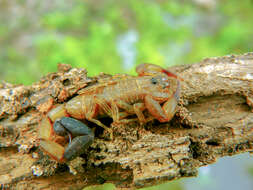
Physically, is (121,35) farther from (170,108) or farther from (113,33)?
(170,108)

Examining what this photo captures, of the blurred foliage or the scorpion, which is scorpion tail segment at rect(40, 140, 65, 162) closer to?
the scorpion

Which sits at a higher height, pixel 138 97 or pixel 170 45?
pixel 170 45

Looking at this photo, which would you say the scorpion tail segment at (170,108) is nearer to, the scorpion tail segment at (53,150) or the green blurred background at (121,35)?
the scorpion tail segment at (53,150)

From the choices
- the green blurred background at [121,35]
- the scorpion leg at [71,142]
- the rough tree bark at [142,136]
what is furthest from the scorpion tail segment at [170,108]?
the green blurred background at [121,35]

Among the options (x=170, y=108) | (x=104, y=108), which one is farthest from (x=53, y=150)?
(x=170, y=108)

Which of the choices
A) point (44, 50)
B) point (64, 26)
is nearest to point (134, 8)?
point (64, 26)

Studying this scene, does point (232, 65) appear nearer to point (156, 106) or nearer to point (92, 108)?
point (156, 106)
